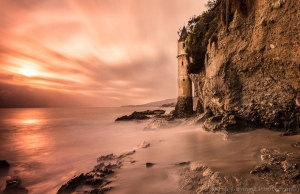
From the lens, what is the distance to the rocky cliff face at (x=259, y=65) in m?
7.95

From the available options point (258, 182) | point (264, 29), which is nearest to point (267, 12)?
point (264, 29)

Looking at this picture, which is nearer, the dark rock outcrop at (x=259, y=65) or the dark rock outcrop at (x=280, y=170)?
the dark rock outcrop at (x=280, y=170)

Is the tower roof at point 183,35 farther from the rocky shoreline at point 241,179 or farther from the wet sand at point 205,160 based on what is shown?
the rocky shoreline at point 241,179

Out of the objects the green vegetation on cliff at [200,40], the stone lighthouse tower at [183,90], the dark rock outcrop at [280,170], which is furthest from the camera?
the stone lighthouse tower at [183,90]

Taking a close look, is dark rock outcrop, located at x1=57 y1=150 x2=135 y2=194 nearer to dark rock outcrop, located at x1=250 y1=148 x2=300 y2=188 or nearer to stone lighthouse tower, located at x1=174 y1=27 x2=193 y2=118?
dark rock outcrop, located at x1=250 y1=148 x2=300 y2=188

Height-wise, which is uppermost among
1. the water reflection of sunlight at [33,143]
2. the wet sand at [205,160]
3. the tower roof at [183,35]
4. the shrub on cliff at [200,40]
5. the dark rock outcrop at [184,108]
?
the tower roof at [183,35]

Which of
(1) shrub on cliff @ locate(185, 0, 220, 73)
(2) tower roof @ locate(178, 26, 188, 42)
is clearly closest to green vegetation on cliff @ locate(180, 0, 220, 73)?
(1) shrub on cliff @ locate(185, 0, 220, 73)

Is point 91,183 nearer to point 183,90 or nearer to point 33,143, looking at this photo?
point 33,143

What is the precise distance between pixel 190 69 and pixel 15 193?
1796 centimetres

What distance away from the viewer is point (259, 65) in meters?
9.52

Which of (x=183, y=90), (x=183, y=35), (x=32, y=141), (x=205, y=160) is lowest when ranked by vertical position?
(x=32, y=141)

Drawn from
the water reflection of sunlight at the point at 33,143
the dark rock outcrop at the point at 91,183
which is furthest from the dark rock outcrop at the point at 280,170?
the water reflection of sunlight at the point at 33,143

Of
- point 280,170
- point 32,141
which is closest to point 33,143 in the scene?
point 32,141

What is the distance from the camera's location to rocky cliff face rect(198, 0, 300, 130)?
313 inches
